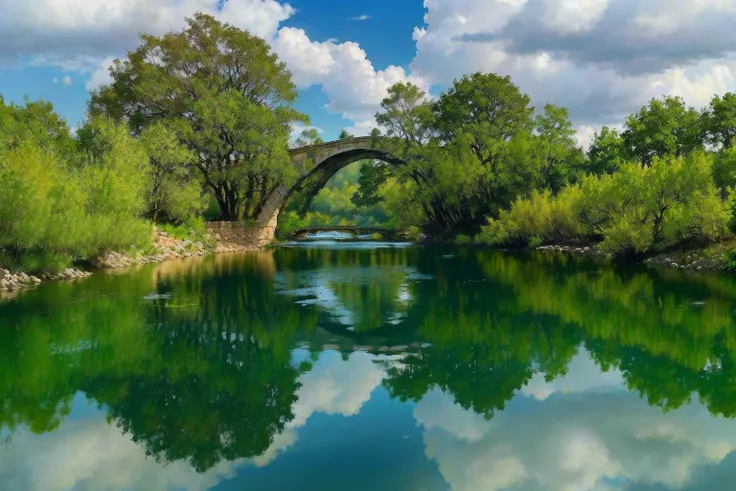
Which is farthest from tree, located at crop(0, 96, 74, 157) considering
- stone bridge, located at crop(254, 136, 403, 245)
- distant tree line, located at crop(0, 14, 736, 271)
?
stone bridge, located at crop(254, 136, 403, 245)

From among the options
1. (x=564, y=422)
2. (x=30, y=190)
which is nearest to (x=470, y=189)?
(x=30, y=190)

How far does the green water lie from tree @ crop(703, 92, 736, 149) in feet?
104

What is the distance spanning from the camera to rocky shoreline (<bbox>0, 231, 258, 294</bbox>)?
20.9 metres

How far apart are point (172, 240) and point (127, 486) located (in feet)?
111

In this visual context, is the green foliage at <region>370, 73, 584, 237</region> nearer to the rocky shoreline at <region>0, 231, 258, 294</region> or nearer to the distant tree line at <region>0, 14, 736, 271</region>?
the distant tree line at <region>0, 14, 736, 271</region>

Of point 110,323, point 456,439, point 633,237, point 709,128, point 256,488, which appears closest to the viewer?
point 256,488

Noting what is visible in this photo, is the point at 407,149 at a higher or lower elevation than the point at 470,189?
higher

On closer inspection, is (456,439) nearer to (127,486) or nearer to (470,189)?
(127,486)

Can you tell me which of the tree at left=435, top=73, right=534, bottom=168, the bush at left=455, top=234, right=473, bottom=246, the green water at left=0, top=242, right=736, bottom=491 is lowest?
the green water at left=0, top=242, right=736, bottom=491

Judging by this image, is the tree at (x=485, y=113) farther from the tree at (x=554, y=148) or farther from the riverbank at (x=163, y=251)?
the riverbank at (x=163, y=251)

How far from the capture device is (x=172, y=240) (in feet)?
127

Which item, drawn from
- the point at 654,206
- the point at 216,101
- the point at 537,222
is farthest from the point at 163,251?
the point at 654,206

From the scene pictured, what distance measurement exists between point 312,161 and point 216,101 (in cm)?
1280

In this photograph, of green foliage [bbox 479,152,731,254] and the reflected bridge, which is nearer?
green foliage [bbox 479,152,731,254]
